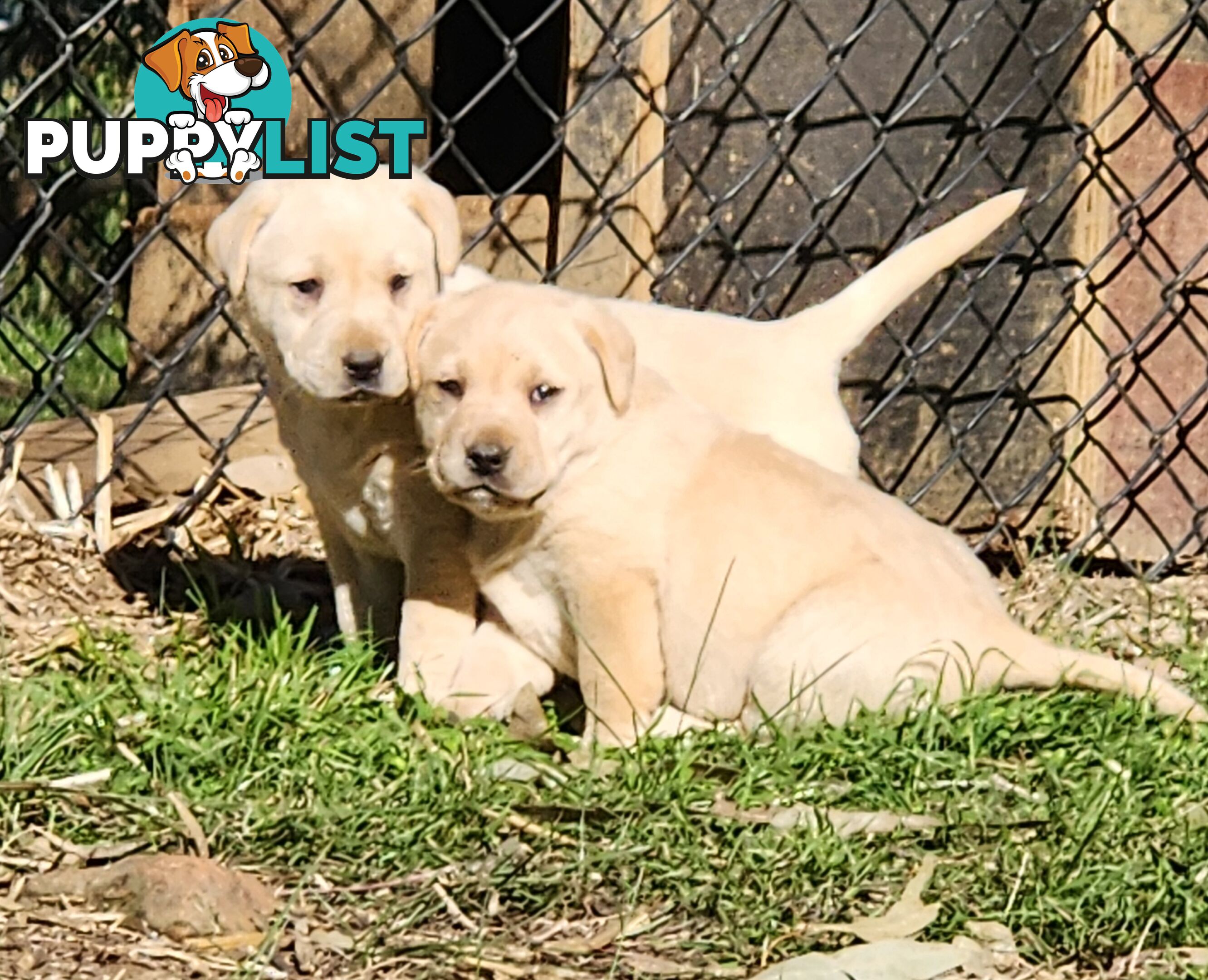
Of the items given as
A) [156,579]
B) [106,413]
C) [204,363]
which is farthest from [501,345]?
[204,363]

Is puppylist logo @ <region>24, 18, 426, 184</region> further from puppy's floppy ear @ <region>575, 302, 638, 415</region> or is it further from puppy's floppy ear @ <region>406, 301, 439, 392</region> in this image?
puppy's floppy ear @ <region>575, 302, 638, 415</region>

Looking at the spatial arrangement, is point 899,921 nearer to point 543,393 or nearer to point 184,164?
point 543,393

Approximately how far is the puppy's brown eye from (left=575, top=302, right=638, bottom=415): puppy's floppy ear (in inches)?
4.1

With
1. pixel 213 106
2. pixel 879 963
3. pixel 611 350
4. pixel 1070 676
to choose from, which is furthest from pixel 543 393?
pixel 213 106

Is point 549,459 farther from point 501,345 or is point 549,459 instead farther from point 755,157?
point 755,157

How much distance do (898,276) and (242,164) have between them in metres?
1.49

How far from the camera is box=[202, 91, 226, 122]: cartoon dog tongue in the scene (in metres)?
4.04

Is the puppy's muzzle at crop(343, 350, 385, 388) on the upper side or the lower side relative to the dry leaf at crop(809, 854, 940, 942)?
upper

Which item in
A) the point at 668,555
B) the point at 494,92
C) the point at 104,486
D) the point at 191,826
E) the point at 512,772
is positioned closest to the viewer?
the point at 191,826

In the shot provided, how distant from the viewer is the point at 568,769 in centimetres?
295

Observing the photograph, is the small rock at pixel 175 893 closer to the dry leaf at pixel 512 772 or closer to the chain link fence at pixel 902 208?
the dry leaf at pixel 512 772

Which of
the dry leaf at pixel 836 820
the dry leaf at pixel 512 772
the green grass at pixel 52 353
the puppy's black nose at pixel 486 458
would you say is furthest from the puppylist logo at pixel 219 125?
the dry leaf at pixel 836 820

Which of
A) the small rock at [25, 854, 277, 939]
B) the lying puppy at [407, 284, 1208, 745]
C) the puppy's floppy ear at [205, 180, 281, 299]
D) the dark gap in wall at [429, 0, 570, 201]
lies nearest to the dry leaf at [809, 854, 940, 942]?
the lying puppy at [407, 284, 1208, 745]

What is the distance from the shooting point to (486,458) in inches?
116
